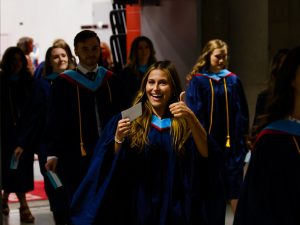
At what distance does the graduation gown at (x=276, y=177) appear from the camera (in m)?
3.21

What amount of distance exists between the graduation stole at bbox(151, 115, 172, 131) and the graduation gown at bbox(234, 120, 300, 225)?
0.87m

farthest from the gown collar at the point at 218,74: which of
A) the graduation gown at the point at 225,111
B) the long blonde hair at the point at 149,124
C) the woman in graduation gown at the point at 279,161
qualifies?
the woman in graduation gown at the point at 279,161

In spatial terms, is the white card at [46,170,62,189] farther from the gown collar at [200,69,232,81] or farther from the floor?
the gown collar at [200,69,232,81]

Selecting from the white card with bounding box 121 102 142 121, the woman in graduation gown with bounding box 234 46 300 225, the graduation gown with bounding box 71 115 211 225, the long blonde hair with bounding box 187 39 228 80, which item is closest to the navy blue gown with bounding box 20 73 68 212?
the long blonde hair with bounding box 187 39 228 80

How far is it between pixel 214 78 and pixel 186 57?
3.13 feet

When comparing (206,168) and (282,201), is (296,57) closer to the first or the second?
(282,201)

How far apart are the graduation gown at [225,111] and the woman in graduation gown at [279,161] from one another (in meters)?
3.22

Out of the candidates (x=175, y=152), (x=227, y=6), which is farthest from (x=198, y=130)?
(x=227, y=6)

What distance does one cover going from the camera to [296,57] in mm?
3225

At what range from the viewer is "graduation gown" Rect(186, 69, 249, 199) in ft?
21.5

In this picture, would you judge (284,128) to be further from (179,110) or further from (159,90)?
(159,90)

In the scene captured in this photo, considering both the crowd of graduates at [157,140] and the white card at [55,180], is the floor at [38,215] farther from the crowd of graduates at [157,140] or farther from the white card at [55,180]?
the white card at [55,180]

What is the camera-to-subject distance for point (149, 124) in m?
4.09

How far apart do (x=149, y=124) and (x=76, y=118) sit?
4.28 ft
